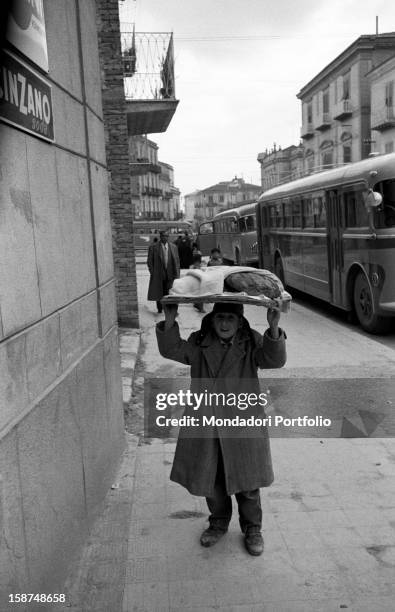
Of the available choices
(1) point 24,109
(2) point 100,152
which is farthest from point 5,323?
(2) point 100,152

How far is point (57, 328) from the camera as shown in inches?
126

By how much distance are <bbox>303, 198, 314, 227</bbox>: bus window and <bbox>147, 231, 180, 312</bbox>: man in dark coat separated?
338 cm

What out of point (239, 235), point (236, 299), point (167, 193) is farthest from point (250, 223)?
point (167, 193)

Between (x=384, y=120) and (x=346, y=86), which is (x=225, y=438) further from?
(x=346, y=86)

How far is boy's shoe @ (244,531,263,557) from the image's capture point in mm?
3418

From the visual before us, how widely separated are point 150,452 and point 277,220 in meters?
12.0

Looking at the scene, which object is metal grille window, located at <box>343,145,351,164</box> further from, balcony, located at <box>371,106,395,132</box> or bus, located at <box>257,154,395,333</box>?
bus, located at <box>257,154,395,333</box>

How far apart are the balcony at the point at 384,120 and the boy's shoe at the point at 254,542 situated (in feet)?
121

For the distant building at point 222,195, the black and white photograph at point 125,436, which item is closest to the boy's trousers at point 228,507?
the black and white photograph at point 125,436

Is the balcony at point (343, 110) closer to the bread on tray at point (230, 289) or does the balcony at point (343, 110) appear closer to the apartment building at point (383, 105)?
the apartment building at point (383, 105)

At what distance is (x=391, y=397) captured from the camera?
6.55 m

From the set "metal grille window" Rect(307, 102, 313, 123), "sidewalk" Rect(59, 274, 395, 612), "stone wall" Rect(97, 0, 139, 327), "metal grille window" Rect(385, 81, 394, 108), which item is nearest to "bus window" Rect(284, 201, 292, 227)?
"stone wall" Rect(97, 0, 139, 327)

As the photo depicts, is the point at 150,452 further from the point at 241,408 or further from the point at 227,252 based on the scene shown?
the point at 227,252

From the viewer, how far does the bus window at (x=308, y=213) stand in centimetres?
1295
